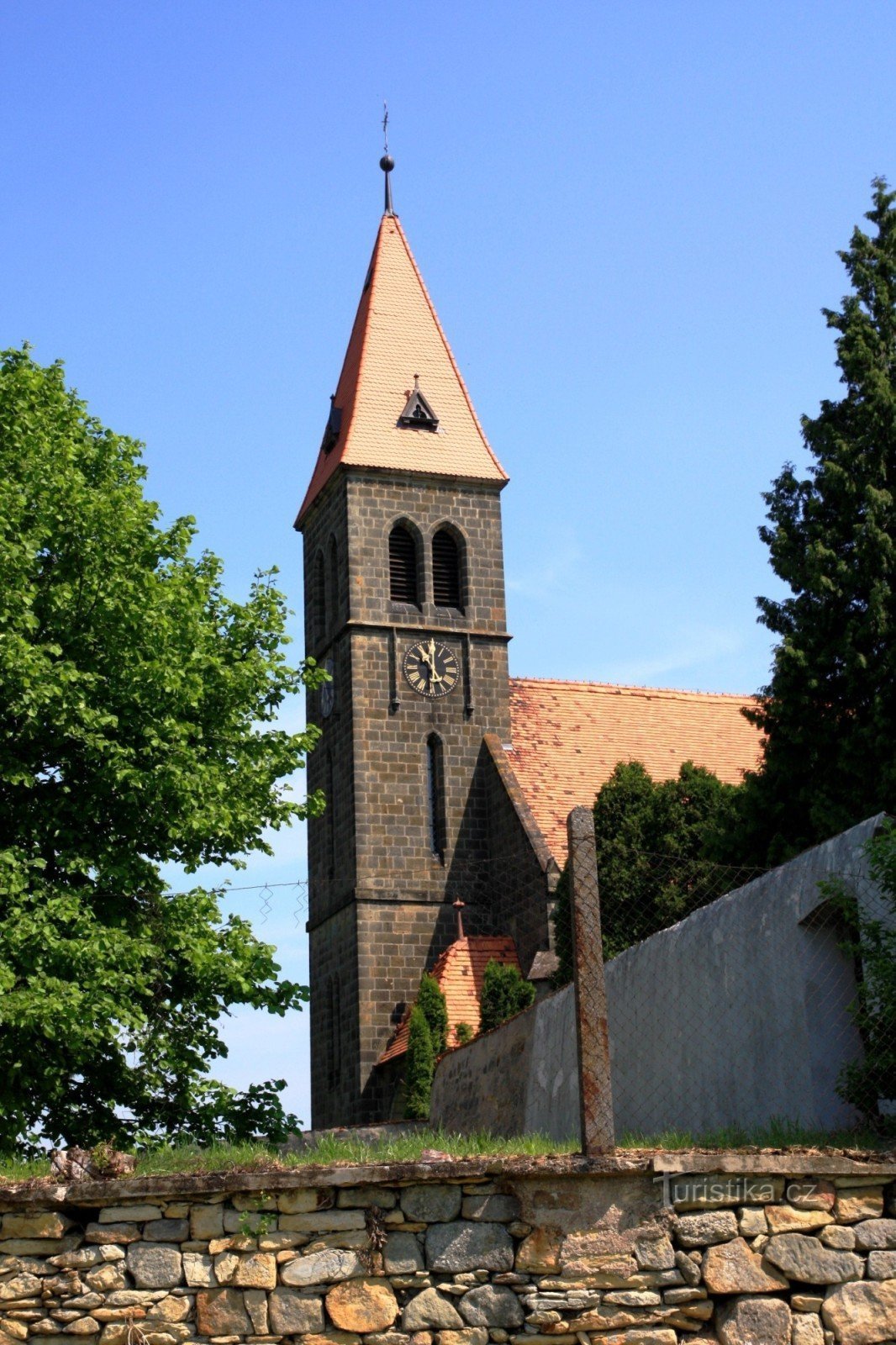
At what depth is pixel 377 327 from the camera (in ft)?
118

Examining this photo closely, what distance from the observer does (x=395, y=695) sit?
32.2m

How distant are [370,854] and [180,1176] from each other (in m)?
23.7

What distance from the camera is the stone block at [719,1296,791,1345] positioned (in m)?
7.21

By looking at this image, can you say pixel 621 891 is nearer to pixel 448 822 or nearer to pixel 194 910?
pixel 448 822

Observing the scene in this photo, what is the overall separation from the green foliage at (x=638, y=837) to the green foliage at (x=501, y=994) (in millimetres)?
891

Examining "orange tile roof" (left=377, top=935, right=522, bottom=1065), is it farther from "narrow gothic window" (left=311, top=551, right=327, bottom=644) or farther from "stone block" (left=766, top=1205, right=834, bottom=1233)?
"stone block" (left=766, top=1205, right=834, bottom=1233)

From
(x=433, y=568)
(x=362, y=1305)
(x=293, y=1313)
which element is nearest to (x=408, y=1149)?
(x=362, y=1305)

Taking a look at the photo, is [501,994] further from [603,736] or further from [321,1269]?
[321,1269]

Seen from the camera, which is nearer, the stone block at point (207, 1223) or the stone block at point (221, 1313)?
the stone block at point (221, 1313)

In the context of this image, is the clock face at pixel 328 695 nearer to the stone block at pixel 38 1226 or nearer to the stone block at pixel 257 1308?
the stone block at pixel 38 1226

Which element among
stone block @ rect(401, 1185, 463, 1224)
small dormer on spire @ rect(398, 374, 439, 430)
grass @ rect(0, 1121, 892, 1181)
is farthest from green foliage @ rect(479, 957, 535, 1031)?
stone block @ rect(401, 1185, 463, 1224)

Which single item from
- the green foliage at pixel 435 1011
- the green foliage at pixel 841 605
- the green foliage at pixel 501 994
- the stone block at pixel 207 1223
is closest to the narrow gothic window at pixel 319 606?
the green foliage at pixel 435 1011

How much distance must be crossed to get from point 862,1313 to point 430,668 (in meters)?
25.7

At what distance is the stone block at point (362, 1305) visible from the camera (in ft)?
23.9
